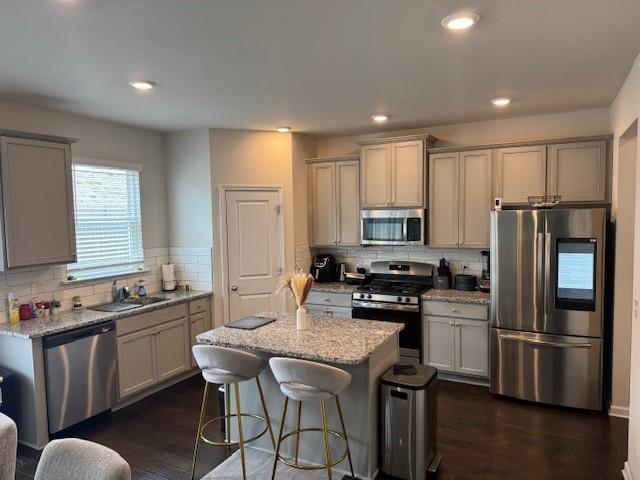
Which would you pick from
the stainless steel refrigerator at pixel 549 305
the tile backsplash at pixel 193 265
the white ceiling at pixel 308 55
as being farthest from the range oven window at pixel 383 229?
the tile backsplash at pixel 193 265

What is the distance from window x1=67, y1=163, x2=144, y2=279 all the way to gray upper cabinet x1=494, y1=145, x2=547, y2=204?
3.71m

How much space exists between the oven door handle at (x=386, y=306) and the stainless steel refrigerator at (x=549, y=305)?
2.60 feet

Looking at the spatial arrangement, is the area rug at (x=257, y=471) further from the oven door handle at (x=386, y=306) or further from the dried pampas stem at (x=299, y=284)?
the oven door handle at (x=386, y=306)

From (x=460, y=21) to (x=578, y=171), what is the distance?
8.46ft

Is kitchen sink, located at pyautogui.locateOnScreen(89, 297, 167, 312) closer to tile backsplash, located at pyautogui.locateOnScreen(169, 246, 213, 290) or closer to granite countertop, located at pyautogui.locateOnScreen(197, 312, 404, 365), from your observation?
tile backsplash, located at pyautogui.locateOnScreen(169, 246, 213, 290)

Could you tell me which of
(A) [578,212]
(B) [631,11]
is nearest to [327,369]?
(B) [631,11]

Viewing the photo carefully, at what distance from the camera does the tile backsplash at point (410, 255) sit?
4.90 m

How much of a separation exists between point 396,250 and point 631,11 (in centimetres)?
342

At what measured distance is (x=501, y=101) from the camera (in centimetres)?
387

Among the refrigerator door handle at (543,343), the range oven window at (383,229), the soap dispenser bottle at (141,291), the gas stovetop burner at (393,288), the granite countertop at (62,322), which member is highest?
the range oven window at (383,229)

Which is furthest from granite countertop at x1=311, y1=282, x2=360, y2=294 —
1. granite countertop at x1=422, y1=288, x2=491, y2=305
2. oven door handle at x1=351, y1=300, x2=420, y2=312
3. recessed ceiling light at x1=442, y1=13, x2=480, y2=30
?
recessed ceiling light at x1=442, y1=13, x2=480, y2=30

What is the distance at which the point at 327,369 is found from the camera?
2.42 meters

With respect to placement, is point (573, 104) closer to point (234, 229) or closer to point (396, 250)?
point (396, 250)

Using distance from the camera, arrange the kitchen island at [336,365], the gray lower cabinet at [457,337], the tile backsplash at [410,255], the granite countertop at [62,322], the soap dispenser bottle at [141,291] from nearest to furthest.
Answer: the kitchen island at [336,365]
the granite countertop at [62,322]
the gray lower cabinet at [457,337]
the soap dispenser bottle at [141,291]
the tile backsplash at [410,255]
